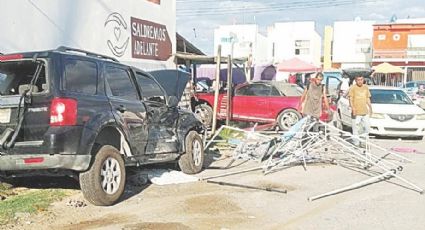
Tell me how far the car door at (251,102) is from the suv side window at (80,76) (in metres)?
10.9

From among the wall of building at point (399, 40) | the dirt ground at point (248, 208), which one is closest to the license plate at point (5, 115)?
the dirt ground at point (248, 208)

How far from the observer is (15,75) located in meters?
7.12

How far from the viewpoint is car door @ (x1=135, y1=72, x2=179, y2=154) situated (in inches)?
328

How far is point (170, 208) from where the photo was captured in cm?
700

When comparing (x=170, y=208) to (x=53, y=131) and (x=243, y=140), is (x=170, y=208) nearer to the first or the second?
(x=53, y=131)

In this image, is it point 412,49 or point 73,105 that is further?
point 412,49

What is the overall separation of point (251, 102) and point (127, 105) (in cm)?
1049

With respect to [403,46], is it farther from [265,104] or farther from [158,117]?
[158,117]

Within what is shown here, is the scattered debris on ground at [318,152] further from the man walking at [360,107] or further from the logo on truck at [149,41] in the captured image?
the logo on truck at [149,41]

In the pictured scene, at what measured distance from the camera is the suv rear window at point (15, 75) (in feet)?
22.6

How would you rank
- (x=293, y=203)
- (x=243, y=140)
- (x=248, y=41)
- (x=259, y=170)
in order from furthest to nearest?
(x=248, y=41), (x=243, y=140), (x=259, y=170), (x=293, y=203)

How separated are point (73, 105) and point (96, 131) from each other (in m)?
0.47

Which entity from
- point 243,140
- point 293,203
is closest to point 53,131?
point 293,203

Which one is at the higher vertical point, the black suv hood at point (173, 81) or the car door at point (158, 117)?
the black suv hood at point (173, 81)
